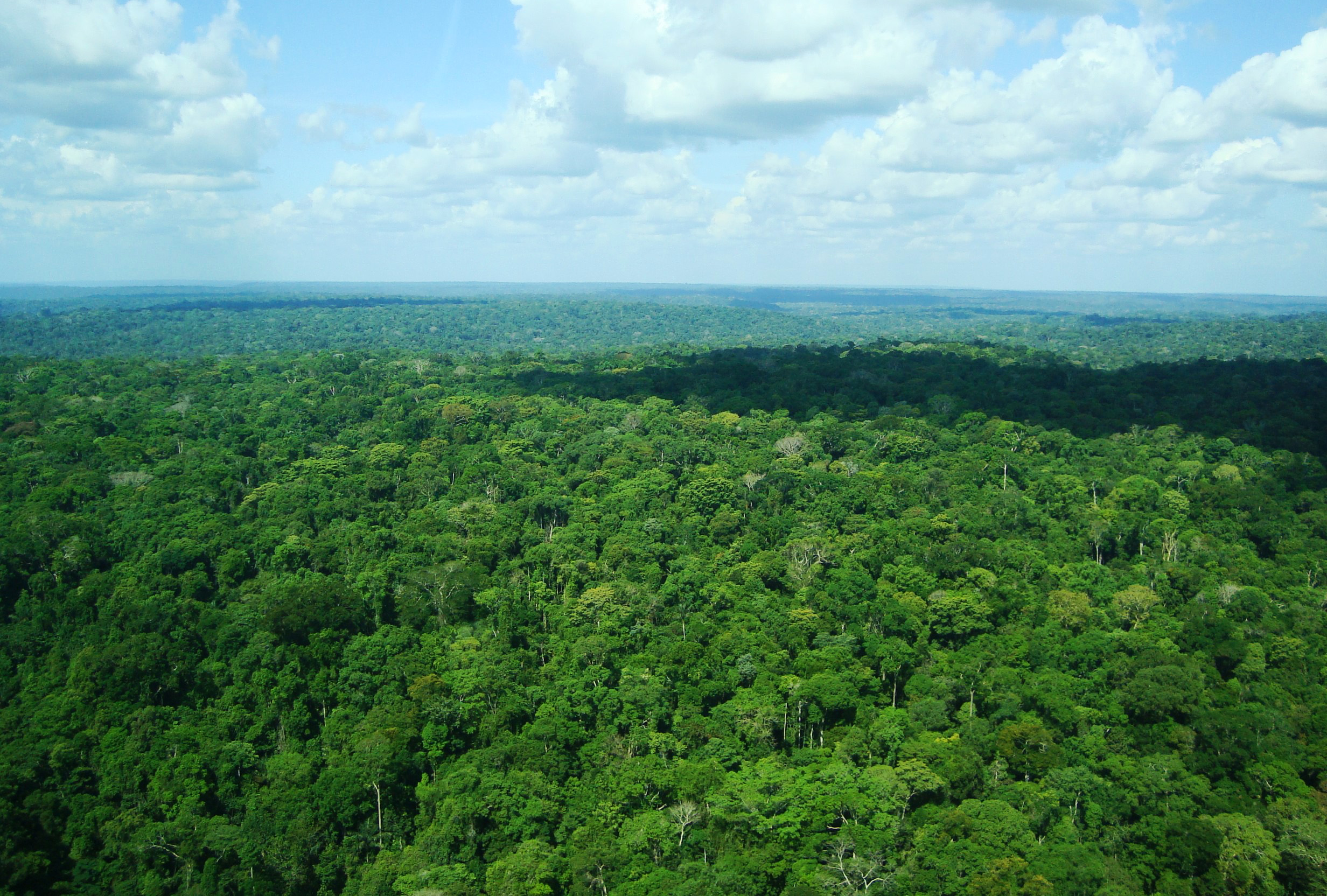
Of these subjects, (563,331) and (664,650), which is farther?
(563,331)

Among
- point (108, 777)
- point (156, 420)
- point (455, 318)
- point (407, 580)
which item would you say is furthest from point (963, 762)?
point (455, 318)

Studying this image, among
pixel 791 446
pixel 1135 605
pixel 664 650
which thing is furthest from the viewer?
pixel 791 446

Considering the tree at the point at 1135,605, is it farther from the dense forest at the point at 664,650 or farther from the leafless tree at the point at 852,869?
the leafless tree at the point at 852,869

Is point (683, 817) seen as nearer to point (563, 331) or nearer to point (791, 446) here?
point (791, 446)

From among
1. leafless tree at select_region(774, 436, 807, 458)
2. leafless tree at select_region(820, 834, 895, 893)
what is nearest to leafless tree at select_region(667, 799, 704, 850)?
leafless tree at select_region(820, 834, 895, 893)

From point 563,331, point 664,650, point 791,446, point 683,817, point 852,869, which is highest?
point 563,331

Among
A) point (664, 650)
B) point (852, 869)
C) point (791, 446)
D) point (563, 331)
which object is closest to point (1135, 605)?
point (664, 650)

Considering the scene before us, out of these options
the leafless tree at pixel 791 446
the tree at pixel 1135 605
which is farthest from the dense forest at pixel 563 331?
the tree at pixel 1135 605

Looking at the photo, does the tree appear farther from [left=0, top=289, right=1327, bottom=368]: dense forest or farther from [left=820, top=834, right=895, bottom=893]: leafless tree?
[left=0, top=289, right=1327, bottom=368]: dense forest
